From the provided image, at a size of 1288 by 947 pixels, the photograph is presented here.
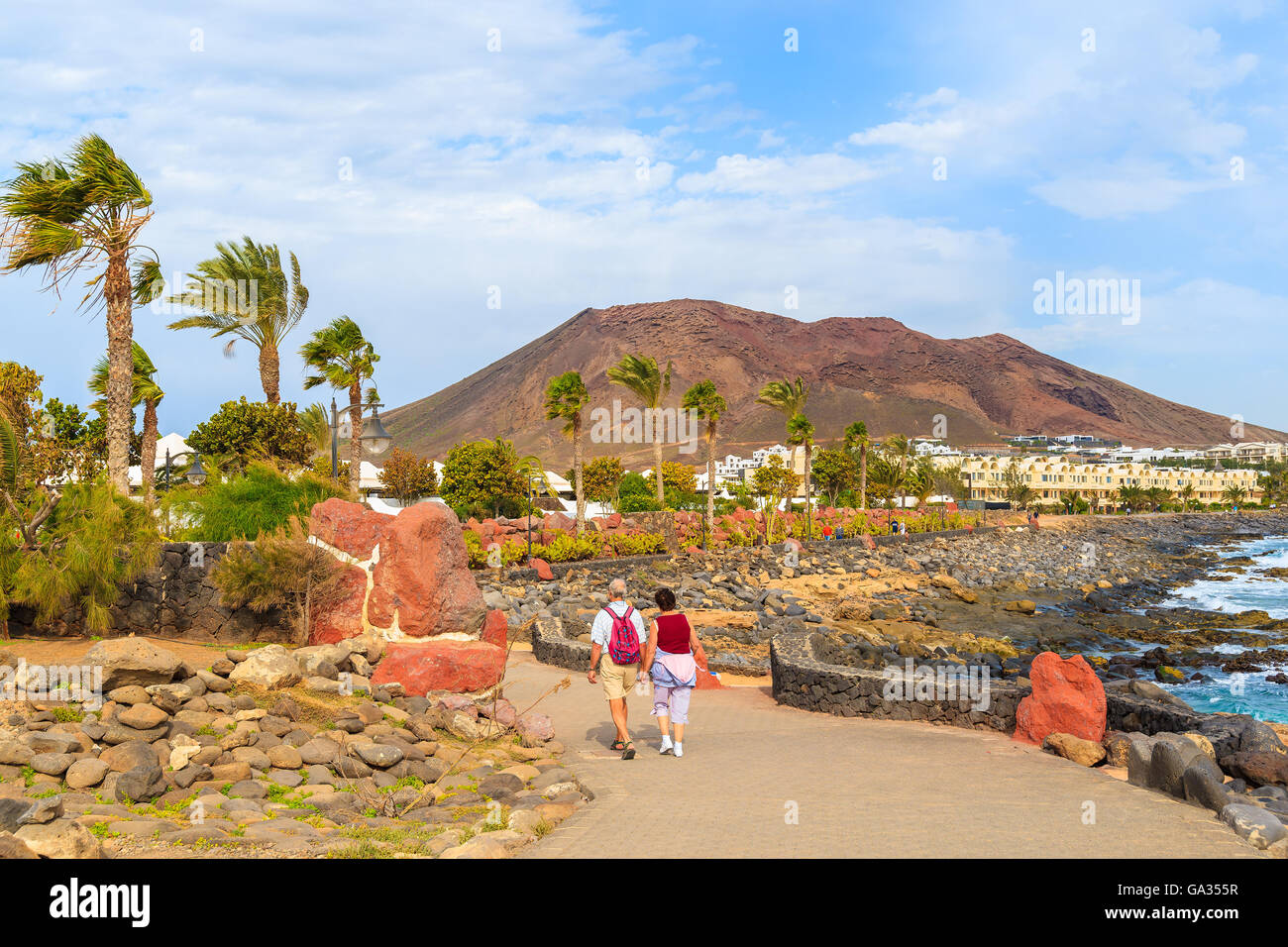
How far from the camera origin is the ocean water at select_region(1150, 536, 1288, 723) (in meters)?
17.1

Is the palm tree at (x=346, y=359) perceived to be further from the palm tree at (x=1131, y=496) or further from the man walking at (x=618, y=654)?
the palm tree at (x=1131, y=496)

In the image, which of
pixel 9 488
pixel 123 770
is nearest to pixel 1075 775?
pixel 123 770

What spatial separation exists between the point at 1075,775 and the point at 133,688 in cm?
774

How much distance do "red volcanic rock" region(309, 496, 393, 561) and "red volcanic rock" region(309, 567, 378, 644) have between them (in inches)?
9.2

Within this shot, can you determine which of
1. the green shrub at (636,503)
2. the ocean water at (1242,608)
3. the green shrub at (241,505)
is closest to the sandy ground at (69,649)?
the green shrub at (241,505)

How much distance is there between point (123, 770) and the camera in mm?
6098

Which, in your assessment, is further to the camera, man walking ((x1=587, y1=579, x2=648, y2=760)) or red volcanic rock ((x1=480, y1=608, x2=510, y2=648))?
red volcanic rock ((x1=480, y1=608, x2=510, y2=648))

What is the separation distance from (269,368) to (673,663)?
2242 centimetres

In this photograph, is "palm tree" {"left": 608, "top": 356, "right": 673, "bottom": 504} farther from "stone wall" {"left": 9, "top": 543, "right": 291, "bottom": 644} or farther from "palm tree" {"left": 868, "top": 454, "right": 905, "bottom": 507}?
"stone wall" {"left": 9, "top": 543, "right": 291, "bottom": 644}

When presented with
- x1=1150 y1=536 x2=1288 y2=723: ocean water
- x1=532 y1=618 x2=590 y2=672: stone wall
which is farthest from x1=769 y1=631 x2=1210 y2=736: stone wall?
x1=1150 y1=536 x2=1288 y2=723: ocean water

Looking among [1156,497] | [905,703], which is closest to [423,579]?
[905,703]

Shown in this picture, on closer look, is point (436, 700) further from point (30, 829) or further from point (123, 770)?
point (30, 829)

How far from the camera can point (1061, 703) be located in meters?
8.73
